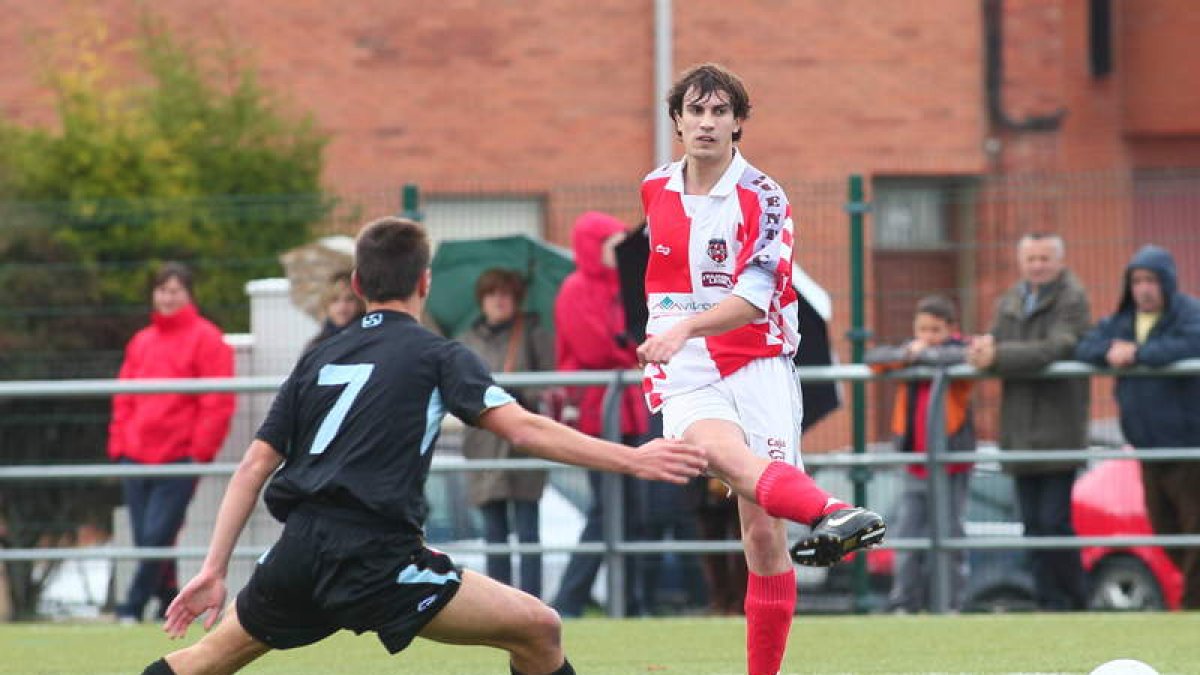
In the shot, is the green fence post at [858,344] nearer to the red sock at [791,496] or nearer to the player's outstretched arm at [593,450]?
the red sock at [791,496]

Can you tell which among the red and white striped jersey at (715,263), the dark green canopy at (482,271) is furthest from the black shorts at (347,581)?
the dark green canopy at (482,271)

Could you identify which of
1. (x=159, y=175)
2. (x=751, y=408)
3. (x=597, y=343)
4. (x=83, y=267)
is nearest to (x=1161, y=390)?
(x=597, y=343)

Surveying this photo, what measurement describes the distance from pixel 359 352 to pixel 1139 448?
6311 millimetres

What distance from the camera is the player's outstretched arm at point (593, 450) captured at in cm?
531

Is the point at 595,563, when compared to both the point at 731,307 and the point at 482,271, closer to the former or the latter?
the point at 482,271

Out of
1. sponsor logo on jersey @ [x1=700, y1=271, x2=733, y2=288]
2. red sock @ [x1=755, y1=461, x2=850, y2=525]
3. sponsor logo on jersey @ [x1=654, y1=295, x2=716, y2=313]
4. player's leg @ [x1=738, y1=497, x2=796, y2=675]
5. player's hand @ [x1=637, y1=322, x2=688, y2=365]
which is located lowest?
player's leg @ [x1=738, y1=497, x2=796, y2=675]

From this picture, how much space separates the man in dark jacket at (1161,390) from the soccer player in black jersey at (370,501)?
5831mm

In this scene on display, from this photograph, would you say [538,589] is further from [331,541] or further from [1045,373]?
[331,541]

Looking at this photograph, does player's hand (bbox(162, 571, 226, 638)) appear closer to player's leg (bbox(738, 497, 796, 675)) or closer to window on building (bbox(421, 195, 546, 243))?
player's leg (bbox(738, 497, 796, 675))

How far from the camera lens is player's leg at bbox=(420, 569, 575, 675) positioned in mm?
5578

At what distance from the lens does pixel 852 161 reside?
22234mm

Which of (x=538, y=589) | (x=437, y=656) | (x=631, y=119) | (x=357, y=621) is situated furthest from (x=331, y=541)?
(x=631, y=119)

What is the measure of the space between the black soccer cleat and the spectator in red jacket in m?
6.17

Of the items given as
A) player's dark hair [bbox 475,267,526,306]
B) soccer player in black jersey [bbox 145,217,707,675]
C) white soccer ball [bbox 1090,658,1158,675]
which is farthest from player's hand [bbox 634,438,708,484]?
player's dark hair [bbox 475,267,526,306]
